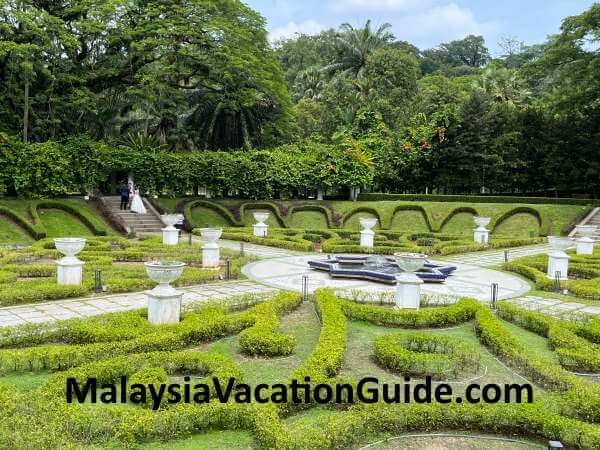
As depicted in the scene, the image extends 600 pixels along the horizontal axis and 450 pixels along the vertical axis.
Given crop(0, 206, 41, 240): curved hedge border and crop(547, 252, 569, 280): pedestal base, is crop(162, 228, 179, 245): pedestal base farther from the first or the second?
crop(547, 252, 569, 280): pedestal base

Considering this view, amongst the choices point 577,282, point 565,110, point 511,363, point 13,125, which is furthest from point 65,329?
point 565,110

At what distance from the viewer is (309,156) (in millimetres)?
30781

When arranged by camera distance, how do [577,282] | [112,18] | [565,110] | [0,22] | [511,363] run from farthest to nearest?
[565,110]
[112,18]
[0,22]
[577,282]
[511,363]

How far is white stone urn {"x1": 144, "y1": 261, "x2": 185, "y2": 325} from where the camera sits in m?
7.79

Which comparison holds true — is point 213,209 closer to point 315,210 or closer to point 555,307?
point 315,210

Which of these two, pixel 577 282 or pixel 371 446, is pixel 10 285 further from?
pixel 577 282

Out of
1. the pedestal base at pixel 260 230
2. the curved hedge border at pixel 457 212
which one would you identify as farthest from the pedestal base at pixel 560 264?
the curved hedge border at pixel 457 212

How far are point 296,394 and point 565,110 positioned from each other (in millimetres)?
29131

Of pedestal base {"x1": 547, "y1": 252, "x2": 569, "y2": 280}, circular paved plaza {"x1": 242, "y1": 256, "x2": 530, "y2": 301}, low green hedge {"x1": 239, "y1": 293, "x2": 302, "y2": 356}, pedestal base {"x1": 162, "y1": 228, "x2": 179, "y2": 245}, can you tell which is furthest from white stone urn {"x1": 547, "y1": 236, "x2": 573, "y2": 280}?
pedestal base {"x1": 162, "y1": 228, "x2": 179, "y2": 245}

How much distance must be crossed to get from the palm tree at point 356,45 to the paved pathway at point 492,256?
23.3 m

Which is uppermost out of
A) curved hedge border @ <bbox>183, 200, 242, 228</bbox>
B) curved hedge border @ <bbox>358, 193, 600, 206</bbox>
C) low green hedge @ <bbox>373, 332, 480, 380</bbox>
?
curved hedge border @ <bbox>358, 193, 600, 206</bbox>

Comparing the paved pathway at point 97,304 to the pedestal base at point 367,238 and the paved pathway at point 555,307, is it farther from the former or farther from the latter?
the pedestal base at point 367,238

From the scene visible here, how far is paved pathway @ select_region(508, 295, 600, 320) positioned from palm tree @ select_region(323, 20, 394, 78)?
30808 mm

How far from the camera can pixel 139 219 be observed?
922 inches
